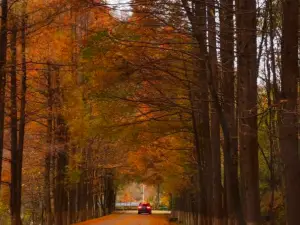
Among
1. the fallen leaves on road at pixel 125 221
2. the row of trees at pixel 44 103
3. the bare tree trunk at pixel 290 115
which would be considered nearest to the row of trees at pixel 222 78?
the bare tree trunk at pixel 290 115

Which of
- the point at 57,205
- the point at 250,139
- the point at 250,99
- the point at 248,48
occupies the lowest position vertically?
the point at 57,205

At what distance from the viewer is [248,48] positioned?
31.7 feet

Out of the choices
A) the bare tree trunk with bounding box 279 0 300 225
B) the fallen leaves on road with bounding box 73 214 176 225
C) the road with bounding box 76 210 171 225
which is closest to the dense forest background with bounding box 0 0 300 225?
the bare tree trunk with bounding box 279 0 300 225

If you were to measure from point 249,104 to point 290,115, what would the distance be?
1.91 m

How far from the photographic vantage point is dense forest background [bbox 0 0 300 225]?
9.43 meters

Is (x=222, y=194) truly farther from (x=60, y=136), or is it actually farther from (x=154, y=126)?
(x=60, y=136)

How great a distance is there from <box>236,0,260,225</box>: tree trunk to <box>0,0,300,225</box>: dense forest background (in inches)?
0.8

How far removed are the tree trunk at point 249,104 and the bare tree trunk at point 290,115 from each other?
118cm

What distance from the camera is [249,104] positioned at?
9625mm

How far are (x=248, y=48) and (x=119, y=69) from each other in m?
3.56

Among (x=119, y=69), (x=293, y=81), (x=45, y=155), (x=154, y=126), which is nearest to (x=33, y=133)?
(x=45, y=155)

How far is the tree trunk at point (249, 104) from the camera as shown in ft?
30.9

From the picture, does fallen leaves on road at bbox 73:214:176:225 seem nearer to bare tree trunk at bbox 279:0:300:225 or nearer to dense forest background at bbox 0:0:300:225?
dense forest background at bbox 0:0:300:225

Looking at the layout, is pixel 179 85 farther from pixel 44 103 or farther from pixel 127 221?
pixel 127 221
